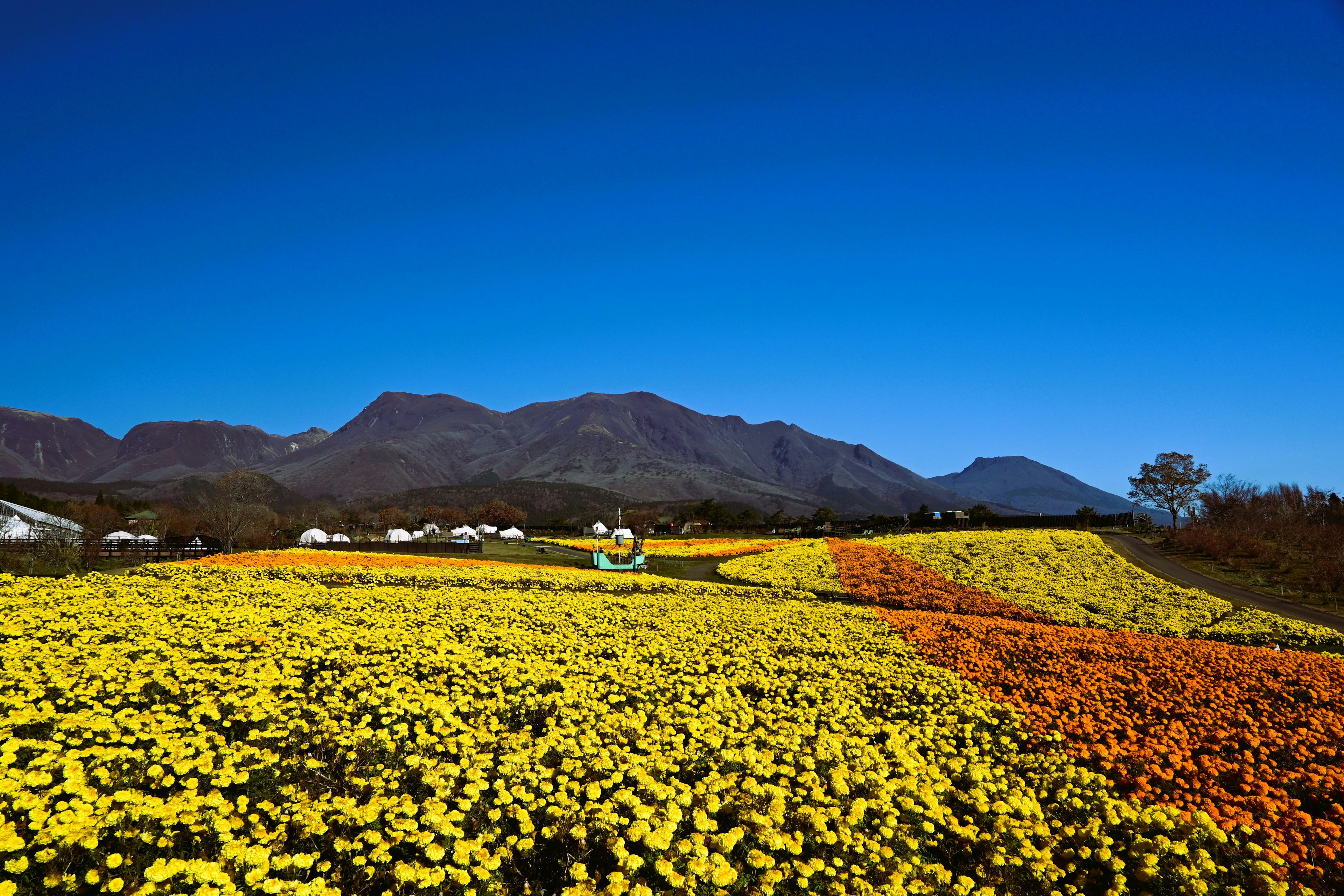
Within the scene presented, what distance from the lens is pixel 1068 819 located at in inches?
294

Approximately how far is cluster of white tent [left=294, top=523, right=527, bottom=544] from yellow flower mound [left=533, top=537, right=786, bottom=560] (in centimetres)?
1474

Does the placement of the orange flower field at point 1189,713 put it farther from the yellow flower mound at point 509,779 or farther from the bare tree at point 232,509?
the bare tree at point 232,509

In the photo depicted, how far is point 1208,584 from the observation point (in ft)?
101

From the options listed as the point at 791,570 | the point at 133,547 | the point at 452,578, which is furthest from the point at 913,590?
the point at 133,547

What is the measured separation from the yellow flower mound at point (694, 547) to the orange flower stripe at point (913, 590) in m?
9.18

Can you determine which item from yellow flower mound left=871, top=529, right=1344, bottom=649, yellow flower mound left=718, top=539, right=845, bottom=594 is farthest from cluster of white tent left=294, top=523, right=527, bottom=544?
yellow flower mound left=871, top=529, right=1344, bottom=649

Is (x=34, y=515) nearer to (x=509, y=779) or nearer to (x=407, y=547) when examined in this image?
(x=407, y=547)

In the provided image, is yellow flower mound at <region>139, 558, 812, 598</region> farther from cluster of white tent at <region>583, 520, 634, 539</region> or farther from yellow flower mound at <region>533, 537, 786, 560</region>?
cluster of white tent at <region>583, 520, 634, 539</region>

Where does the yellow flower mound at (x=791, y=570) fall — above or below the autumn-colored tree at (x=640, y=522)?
below

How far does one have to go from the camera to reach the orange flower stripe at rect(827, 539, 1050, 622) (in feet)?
73.3

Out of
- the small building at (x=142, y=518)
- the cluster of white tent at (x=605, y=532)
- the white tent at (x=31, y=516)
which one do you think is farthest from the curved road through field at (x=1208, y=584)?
the small building at (x=142, y=518)

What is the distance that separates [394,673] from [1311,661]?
19.0 m

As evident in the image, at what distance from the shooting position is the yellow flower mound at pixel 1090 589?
19781 mm

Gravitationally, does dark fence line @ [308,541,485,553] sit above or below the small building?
below
